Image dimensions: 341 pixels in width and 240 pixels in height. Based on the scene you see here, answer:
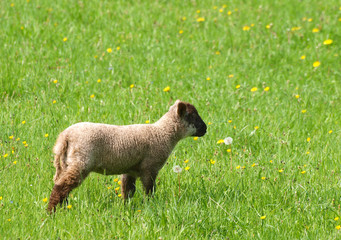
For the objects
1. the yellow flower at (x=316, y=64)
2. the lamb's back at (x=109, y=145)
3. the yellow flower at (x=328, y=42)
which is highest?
the lamb's back at (x=109, y=145)

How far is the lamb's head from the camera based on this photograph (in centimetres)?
622

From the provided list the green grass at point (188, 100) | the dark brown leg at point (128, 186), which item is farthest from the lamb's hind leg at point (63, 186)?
the dark brown leg at point (128, 186)

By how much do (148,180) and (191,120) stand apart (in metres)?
0.89

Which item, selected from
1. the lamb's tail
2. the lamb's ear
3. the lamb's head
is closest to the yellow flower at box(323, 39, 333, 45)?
the lamb's head

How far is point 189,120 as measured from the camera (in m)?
6.31

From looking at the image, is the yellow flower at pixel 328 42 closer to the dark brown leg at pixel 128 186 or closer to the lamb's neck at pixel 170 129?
the lamb's neck at pixel 170 129

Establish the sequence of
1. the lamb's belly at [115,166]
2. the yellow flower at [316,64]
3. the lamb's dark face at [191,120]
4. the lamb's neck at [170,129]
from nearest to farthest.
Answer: the lamb's belly at [115,166] → the lamb's neck at [170,129] → the lamb's dark face at [191,120] → the yellow flower at [316,64]

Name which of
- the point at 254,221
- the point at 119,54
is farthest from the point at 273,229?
the point at 119,54

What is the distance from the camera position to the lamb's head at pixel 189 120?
622cm

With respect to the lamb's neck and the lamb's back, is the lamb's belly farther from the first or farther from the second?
the lamb's neck

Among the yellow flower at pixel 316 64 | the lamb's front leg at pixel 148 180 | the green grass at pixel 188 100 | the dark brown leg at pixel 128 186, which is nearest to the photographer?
the green grass at pixel 188 100

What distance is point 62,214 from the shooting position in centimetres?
516

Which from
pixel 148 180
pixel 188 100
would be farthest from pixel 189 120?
pixel 188 100

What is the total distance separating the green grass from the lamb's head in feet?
1.49
